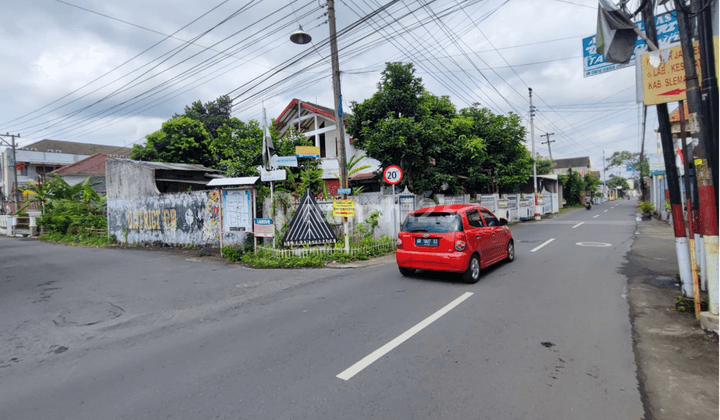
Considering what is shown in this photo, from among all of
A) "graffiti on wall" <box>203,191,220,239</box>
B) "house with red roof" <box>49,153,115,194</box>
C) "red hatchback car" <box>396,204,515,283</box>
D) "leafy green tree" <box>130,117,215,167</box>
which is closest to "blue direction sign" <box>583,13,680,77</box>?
"red hatchback car" <box>396,204,515,283</box>

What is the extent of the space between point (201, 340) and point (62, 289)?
5832 mm

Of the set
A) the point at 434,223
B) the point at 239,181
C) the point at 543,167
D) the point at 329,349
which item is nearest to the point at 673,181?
the point at 434,223

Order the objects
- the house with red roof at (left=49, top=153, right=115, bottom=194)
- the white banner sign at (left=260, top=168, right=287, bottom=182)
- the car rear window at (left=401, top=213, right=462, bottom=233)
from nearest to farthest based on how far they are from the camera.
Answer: the car rear window at (left=401, top=213, right=462, bottom=233) < the white banner sign at (left=260, top=168, right=287, bottom=182) < the house with red roof at (left=49, top=153, right=115, bottom=194)

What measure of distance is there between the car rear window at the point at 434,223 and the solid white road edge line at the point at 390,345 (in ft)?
6.01

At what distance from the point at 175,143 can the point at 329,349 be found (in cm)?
2706

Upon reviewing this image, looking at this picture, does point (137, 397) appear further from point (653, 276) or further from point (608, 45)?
point (653, 276)

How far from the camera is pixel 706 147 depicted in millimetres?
4742

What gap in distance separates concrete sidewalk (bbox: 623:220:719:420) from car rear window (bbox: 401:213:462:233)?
3.13m

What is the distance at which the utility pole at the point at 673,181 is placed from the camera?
18.1ft

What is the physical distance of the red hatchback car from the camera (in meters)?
7.22

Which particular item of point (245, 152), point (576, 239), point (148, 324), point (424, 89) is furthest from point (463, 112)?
point (148, 324)

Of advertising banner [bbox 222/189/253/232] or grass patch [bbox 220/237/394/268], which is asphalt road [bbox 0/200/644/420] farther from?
advertising banner [bbox 222/189/253/232]

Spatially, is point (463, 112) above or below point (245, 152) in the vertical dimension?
above

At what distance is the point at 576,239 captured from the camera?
1359 cm
